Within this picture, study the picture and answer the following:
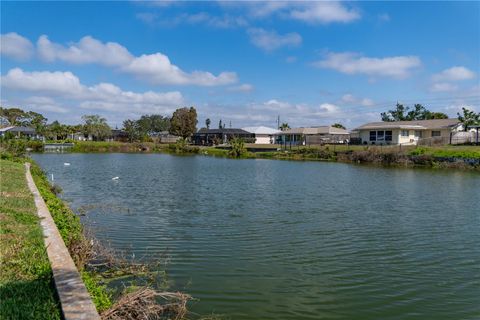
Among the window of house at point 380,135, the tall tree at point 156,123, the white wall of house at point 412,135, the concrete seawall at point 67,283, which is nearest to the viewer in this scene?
the concrete seawall at point 67,283

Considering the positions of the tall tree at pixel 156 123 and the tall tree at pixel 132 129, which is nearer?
the tall tree at pixel 132 129

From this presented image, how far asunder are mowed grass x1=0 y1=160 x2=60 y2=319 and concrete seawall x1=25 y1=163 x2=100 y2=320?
0.11 metres

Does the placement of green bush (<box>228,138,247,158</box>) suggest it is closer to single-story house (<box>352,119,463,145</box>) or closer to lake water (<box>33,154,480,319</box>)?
single-story house (<box>352,119,463,145</box>)

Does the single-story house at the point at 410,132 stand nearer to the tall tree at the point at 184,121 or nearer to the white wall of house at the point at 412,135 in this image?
the white wall of house at the point at 412,135

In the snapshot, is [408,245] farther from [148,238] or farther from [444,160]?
[444,160]

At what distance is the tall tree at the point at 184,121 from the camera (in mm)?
101938

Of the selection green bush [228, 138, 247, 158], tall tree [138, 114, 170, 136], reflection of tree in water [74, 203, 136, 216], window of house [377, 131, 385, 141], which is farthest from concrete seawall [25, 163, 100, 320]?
tall tree [138, 114, 170, 136]

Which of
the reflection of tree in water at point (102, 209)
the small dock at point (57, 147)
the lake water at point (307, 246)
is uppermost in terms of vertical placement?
the small dock at point (57, 147)

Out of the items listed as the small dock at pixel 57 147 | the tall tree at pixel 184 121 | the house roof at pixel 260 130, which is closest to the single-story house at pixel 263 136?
the house roof at pixel 260 130

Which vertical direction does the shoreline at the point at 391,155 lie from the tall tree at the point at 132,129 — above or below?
below

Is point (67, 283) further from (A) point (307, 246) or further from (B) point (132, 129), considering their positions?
(B) point (132, 129)

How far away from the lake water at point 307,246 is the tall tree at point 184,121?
252ft

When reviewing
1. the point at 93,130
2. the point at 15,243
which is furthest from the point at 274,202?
the point at 93,130

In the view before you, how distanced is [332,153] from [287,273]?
52.4 metres
